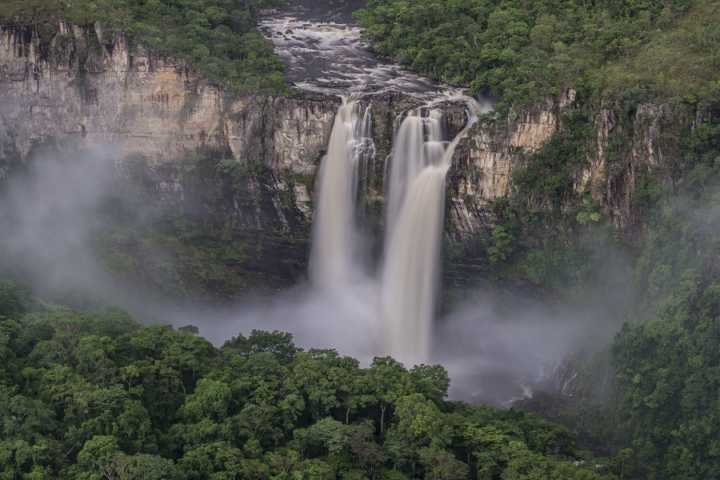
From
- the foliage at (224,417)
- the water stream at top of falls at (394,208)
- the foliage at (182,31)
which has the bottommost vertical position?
the foliage at (224,417)

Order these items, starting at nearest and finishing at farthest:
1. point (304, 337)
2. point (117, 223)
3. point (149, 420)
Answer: point (149, 420) < point (304, 337) < point (117, 223)

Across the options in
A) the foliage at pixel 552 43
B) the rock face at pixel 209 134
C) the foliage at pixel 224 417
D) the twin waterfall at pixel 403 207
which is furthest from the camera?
the rock face at pixel 209 134

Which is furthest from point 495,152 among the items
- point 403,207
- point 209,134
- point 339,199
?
point 209,134

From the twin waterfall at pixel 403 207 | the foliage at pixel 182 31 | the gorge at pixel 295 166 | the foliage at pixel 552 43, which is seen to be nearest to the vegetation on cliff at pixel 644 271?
the gorge at pixel 295 166

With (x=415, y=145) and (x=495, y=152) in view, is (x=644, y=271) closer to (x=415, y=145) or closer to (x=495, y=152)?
(x=495, y=152)

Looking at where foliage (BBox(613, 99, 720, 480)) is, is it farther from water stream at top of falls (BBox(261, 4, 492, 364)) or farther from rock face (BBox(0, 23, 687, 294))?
water stream at top of falls (BBox(261, 4, 492, 364))

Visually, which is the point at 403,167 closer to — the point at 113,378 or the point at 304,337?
the point at 304,337

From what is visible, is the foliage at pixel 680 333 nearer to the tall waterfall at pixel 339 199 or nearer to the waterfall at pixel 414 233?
the waterfall at pixel 414 233

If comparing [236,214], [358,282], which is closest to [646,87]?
[358,282]
